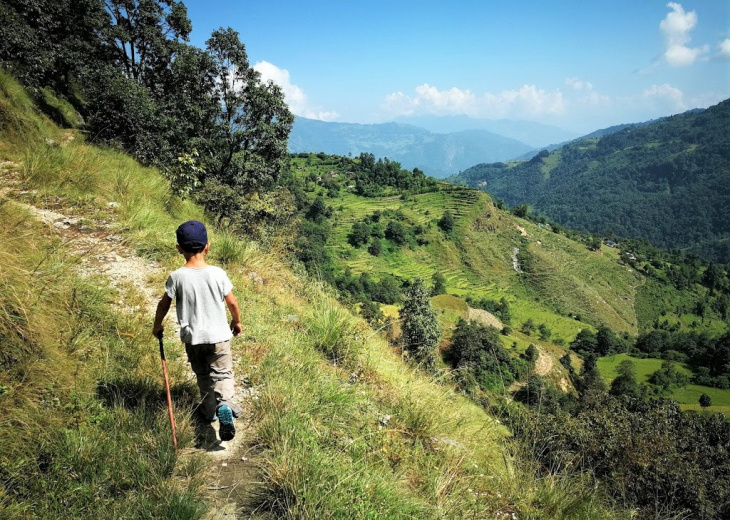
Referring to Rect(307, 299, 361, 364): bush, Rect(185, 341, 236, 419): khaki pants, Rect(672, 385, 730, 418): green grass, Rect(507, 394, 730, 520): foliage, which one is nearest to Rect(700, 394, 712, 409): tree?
Rect(672, 385, 730, 418): green grass

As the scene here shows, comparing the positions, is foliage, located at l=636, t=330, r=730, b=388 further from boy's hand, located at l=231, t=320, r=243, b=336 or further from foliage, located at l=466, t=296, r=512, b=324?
boy's hand, located at l=231, t=320, r=243, b=336

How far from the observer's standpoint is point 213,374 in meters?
3.34

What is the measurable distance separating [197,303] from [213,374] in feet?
2.22

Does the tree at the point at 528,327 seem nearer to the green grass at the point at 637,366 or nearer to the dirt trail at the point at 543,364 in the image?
the green grass at the point at 637,366

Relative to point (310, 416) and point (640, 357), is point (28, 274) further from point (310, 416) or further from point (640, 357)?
point (640, 357)

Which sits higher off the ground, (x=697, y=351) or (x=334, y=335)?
(x=334, y=335)

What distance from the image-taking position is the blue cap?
10.5 ft

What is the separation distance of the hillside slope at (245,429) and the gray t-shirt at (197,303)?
2.30ft

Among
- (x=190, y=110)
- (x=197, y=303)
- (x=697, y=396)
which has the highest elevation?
(x=190, y=110)

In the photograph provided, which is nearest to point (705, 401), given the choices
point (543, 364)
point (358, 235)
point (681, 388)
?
point (681, 388)

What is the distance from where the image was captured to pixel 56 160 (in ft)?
26.2

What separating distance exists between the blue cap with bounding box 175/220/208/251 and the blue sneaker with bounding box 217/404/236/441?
1411mm

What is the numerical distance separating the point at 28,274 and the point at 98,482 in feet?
7.39

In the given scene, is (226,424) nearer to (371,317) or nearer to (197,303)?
(197,303)
